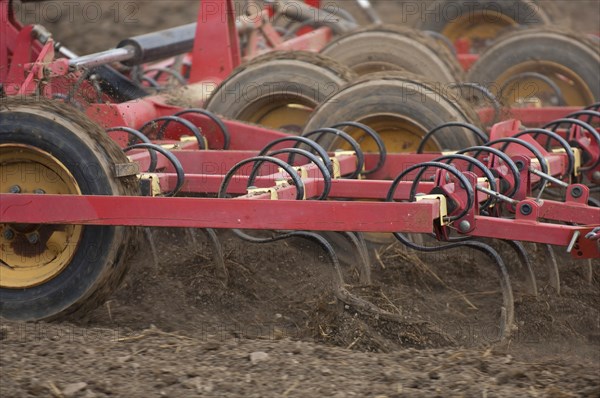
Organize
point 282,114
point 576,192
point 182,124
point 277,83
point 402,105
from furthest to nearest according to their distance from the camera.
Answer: point 282,114, point 277,83, point 182,124, point 402,105, point 576,192

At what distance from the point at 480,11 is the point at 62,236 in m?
6.52

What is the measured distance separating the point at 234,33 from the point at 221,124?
60.7 inches

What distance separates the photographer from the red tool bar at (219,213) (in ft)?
13.8

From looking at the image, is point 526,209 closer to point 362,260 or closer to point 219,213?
point 362,260

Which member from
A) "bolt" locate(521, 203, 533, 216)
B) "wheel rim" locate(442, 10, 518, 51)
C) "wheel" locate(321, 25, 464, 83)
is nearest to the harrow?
"bolt" locate(521, 203, 533, 216)

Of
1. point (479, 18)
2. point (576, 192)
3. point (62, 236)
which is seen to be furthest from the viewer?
point (479, 18)

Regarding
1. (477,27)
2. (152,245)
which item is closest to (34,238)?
(152,245)

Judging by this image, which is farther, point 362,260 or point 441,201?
point 362,260

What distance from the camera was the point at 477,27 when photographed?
34.3 ft

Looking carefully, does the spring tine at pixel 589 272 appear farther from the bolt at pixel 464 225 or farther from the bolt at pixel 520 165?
the bolt at pixel 464 225

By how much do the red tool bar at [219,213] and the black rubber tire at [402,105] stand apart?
1.59 m

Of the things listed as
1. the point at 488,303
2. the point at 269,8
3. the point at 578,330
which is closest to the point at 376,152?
the point at 488,303

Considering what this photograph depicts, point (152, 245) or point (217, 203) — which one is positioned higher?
point (217, 203)

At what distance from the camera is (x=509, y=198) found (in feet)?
15.3
